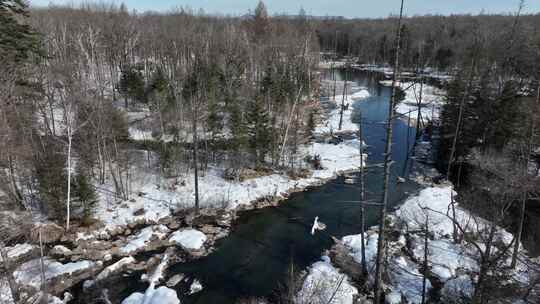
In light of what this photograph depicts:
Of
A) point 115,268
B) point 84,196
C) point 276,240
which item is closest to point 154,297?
point 115,268

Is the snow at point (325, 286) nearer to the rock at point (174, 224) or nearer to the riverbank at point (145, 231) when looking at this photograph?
the riverbank at point (145, 231)

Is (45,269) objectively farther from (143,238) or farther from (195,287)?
(195,287)

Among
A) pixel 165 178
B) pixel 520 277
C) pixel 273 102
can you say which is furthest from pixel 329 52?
pixel 520 277

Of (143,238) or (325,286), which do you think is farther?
(143,238)

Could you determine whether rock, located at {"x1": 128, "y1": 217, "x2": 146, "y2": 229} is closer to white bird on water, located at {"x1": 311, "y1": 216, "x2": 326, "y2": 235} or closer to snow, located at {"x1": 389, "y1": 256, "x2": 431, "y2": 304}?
white bird on water, located at {"x1": 311, "y1": 216, "x2": 326, "y2": 235}

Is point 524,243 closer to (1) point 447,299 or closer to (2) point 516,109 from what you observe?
(1) point 447,299
